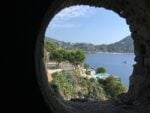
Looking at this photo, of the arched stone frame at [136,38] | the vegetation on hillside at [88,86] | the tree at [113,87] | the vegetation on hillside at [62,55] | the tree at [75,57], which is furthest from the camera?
the tree at [75,57]

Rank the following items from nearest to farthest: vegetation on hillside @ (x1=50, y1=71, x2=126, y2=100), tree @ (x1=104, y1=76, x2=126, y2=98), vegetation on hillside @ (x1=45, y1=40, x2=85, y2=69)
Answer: vegetation on hillside @ (x1=50, y1=71, x2=126, y2=100) < tree @ (x1=104, y1=76, x2=126, y2=98) < vegetation on hillside @ (x1=45, y1=40, x2=85, y2=69)

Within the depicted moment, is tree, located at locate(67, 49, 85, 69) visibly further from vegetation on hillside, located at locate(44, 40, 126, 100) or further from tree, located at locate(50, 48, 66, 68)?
tree, located at locate(50, 48, 66, 68)

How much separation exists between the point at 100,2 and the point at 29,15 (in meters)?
4.44

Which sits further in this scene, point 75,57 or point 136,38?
point 75,57

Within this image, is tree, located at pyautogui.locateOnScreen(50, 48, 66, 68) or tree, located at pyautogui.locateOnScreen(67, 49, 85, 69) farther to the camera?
tree, located at pyautogui.locateOnScreen(67, 49, 85, 69)

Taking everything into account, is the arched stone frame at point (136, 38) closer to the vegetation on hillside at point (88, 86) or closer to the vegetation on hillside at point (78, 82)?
the vegetation on hillside at point (78, 82)

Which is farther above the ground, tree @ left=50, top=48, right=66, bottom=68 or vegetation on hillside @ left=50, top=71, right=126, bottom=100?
tree @ left=50, top=48, right=66, bottom=68

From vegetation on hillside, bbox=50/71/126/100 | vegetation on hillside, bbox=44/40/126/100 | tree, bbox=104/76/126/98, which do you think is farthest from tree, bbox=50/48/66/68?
tree, bbox=104/76/126/98

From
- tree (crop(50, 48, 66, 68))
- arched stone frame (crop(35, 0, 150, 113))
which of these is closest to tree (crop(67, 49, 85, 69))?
tree (crop(50, 48, 66, 68))

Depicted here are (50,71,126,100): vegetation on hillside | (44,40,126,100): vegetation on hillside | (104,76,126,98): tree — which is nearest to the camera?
(44,40,126,100): vegetation on hillside

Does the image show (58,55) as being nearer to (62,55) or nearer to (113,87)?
(62,55)

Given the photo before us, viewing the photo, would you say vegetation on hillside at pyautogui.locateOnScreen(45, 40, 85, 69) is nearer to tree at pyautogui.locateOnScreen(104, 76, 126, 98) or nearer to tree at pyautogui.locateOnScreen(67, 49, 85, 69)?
tree at pyautogui.locateOnScreen(67, 49, 85, 69)

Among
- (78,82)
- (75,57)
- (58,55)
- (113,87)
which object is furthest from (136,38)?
(75,57)

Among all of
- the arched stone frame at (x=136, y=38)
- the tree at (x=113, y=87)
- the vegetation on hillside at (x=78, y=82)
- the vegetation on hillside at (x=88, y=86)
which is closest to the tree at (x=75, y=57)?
the vegetation on hillside at (x=78, y=82)
